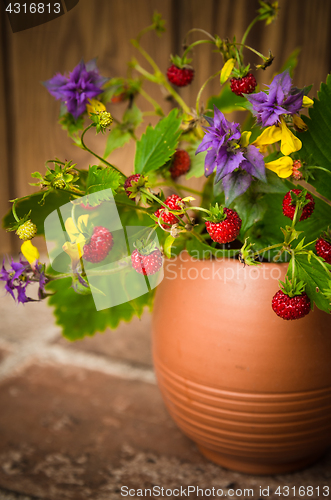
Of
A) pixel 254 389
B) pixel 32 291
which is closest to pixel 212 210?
pixel 254 389

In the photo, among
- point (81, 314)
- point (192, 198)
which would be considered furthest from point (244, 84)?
point (81, 314)

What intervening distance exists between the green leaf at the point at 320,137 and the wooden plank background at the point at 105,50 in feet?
1.44

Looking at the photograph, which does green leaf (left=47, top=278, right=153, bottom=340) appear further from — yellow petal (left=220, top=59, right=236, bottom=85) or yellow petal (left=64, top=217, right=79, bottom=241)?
yellow petal (left=220, top=59, right=236, bottom=85)

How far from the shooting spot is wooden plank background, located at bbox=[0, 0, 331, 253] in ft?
2.60

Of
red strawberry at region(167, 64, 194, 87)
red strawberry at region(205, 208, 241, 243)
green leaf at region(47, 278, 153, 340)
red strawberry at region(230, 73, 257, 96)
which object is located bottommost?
green leaf at region(47, 278, 153, 340)

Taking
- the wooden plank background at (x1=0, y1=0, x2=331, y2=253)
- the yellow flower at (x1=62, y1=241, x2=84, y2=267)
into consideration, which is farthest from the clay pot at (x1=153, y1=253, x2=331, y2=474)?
the wooden plank background at (x1=0, y1=0, x2=331, y2=253)

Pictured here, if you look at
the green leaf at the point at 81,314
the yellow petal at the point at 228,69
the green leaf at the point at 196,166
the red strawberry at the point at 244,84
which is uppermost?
the yellow petal at the point at 228,69

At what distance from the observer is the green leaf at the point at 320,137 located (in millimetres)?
371

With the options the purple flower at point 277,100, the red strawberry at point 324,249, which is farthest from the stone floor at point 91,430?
the purple flower at point 277,100

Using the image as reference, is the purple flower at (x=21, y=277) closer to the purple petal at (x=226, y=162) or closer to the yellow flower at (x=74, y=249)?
the yellow flower at (x=74, y=249)

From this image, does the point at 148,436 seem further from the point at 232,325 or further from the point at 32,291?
the point at 32,291

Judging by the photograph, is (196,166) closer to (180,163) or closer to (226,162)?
(180,163)

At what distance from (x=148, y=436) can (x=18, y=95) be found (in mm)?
908

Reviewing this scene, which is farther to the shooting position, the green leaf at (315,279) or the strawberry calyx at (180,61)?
the strawberry calyx at (180,61)
